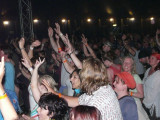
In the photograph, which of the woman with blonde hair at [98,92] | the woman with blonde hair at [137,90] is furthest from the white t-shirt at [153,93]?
the woman with blonde hair at [98,92]

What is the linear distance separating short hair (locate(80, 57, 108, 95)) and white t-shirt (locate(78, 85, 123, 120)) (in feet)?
0.17

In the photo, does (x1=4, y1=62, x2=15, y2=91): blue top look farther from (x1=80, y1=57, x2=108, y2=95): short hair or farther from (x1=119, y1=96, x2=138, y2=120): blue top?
(x1=119, y1=96, x2=138, y2=120): blue top

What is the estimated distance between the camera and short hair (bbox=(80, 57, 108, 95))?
1.98m

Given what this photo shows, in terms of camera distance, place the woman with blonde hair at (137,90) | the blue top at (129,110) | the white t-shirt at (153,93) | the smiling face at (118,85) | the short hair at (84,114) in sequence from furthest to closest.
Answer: the white t-shirt at (153,93), the woman with blonde hair at (137,90), the smiling face at (118,85), the blue top at (129,110), the short hair at (84,114)

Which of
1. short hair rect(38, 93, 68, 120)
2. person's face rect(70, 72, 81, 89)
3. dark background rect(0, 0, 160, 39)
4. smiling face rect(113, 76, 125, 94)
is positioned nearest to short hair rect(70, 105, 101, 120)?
short hair rect(38, 93, 68, 120)

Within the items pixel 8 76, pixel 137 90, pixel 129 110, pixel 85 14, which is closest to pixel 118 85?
pixel 129 110

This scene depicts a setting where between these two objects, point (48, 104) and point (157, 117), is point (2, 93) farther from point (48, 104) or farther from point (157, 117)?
point (157, 117)

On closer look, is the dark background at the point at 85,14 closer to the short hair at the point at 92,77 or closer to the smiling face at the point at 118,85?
the smiling face at the point at 118,85

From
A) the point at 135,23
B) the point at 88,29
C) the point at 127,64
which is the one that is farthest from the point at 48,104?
the point at 135,23

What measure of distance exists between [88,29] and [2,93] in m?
18.1

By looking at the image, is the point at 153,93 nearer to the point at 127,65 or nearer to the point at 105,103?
the point at 127,65

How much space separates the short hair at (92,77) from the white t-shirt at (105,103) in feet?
0.17

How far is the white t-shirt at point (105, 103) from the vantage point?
1.83 m

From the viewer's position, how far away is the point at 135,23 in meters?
20.0
